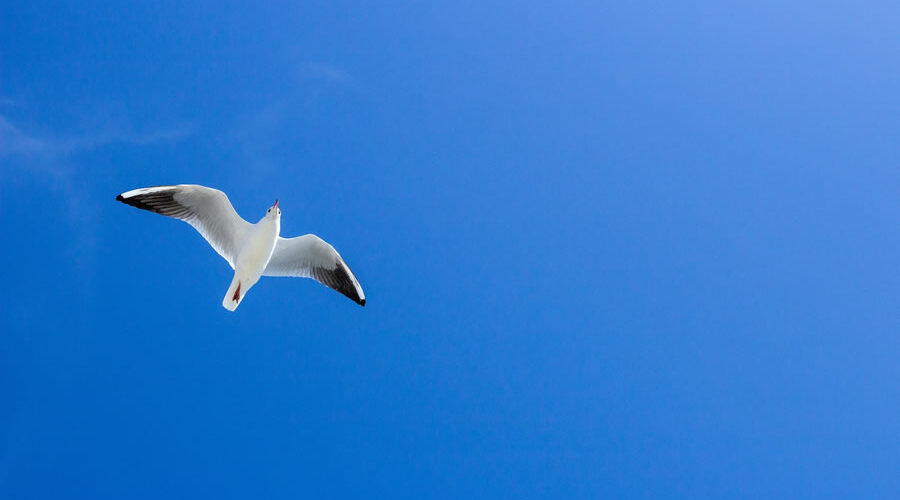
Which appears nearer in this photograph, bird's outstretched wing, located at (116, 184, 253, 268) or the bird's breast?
bird's outstretched wing, located at (116, 184, 253, 268)

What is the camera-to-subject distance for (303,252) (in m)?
12.9

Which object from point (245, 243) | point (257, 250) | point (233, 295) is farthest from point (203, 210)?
point (233, 295)

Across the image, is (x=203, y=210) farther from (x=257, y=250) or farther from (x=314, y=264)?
(x=314, y=264)

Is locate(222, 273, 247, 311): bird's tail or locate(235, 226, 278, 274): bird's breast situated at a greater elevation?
locate(235, 226, 278, 274): bird's breast

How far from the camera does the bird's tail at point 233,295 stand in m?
11.9

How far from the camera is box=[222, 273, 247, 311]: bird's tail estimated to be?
11.9 metres

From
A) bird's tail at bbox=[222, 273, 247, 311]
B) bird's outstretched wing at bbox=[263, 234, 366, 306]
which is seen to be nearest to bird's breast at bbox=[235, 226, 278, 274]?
bird's tail at bbox=[222, 273, 247, 311]

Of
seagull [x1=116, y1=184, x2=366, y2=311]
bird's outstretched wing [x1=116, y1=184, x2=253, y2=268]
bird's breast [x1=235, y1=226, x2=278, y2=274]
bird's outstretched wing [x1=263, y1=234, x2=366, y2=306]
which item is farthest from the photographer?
bird's outstretched wing [x1=263, y1=234, x2=366, y2=306]

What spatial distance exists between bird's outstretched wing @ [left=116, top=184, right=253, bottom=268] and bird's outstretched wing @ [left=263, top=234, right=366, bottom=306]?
69 cm

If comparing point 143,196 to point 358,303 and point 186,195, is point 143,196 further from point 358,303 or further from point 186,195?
point 358,303

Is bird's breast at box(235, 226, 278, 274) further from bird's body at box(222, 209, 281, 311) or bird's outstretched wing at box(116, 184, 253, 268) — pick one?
bird's outstretched wing at box(116, 184, 253, 268)

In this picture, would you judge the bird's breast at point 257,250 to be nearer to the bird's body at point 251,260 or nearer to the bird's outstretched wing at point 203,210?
the bird's body at point 251,260

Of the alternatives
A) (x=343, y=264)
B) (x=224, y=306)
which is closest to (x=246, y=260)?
(x=224, y=306)

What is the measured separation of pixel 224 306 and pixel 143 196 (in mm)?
2022
